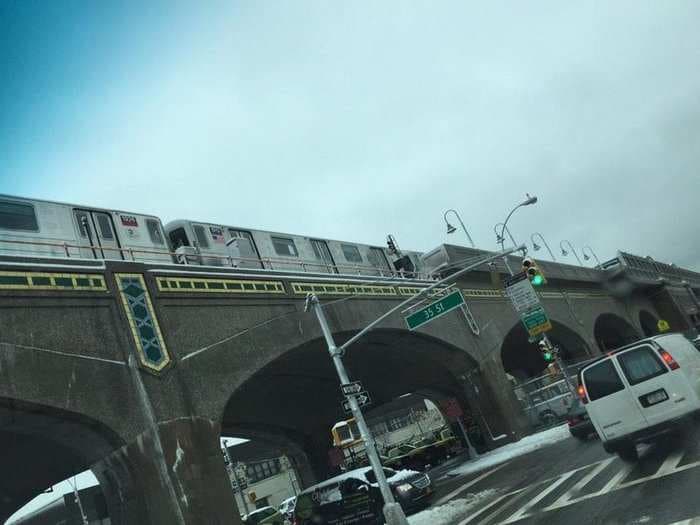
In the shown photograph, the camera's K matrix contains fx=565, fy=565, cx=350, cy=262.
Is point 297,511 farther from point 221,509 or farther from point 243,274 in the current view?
point 243,274

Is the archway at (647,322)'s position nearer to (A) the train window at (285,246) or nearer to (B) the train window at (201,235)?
(A) the train window at (285,246)

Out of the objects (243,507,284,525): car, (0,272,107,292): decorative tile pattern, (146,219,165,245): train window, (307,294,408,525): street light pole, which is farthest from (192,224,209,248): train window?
(243,507,284,525): car

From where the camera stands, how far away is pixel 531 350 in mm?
51062

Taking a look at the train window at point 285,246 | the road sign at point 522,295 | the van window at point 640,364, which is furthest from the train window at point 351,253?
the van window at point 640,364

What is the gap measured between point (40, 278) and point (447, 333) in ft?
64.4

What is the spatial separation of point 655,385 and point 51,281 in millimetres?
13705

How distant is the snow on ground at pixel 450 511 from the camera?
1443 centimetres

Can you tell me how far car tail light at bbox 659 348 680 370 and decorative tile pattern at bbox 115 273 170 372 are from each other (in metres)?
11.7

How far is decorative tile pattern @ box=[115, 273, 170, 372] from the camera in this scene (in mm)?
14656

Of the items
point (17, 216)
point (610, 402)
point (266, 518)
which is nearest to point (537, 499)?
point (610, 402)

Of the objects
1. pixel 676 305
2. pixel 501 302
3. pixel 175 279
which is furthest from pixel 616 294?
pixel 175 279

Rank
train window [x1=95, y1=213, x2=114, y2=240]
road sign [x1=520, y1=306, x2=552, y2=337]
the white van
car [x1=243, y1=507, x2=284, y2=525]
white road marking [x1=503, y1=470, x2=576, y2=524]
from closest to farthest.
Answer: the white van, white road marking [x1=503, y1=470, x2=576, y2=524], train window [x1=95, y1=213, x2=114, y2=240], road sign [x1=520, y1=306, x2=552, y2=337], car [x1=243, y1=507, x2=284, y2=525]

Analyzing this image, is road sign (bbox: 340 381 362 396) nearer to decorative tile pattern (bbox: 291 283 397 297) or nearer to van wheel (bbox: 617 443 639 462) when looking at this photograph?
decorative tile pattern (bbox: 291 283 397 297)

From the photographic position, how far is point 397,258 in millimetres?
37156
